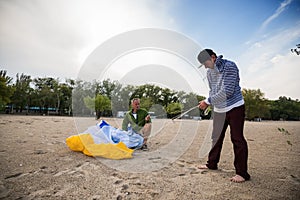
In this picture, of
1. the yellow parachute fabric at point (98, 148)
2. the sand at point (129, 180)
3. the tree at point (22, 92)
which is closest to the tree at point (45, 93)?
the tree at point (22, 92)

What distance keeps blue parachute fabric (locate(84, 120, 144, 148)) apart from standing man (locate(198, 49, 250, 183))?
1.59m

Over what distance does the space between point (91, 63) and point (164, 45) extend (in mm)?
2034

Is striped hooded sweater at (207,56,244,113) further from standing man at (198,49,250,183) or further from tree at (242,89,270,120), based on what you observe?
tree at (242,89,270,120)

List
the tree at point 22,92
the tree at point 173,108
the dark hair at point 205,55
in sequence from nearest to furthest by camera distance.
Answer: the dark hair at point 205,55
the tree at point 173,108
the tree at point 22,92

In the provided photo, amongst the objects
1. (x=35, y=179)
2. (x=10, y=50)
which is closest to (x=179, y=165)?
(x=35, y=179)

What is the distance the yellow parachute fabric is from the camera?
10.0ft

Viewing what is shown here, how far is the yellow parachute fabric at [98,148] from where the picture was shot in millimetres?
3061

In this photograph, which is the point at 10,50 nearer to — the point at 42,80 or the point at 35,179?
the point at 35,179

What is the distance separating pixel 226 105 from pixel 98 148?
7.28 feet

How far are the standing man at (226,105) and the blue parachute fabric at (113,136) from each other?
62.5 inches

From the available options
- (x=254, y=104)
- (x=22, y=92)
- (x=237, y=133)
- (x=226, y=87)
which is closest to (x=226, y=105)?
(x=226, y=87)

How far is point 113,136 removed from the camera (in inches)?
146

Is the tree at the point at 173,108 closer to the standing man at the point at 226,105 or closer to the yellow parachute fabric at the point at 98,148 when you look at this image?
the yellow parachute fabric at the point at 98,148

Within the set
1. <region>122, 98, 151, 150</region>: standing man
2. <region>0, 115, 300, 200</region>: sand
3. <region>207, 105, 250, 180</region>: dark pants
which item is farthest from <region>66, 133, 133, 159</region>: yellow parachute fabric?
<region>207, 105, 250, 180</region>: dark pants
